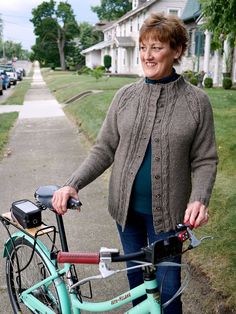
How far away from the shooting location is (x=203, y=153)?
7.14 ft

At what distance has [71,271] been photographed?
228 centimetres

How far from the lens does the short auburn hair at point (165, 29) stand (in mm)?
2066

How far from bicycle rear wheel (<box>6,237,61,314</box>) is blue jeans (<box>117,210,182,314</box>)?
48 centimetres

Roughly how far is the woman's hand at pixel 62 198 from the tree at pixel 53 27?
67.8 metres

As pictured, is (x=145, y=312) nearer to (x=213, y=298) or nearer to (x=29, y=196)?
(x=213, y=298)

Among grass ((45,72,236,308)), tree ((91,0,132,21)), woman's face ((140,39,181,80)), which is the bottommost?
grass ((45,72,236,308))

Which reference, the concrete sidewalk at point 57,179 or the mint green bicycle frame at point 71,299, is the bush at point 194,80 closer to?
the concrete sidewalk at point 57,179

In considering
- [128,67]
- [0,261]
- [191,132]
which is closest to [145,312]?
[191,132]

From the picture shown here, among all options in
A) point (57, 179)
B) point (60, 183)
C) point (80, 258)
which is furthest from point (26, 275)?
point (57, 179)

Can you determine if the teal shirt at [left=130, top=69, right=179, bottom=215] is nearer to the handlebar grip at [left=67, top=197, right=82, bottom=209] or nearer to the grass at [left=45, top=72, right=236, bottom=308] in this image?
the handlebar grip at [left=67, top=197, right=82, bottom=209]

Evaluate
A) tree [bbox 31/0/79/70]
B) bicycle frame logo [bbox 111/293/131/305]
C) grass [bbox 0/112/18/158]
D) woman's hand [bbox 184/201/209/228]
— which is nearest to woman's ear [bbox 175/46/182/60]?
woman's hand [bbox 184/201/209/228]

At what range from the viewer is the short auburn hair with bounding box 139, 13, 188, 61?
6.78ft

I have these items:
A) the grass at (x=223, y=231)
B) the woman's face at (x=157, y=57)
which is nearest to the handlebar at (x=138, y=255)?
the woman's face at (x=157, y=57)

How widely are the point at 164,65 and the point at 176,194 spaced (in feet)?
2.18
